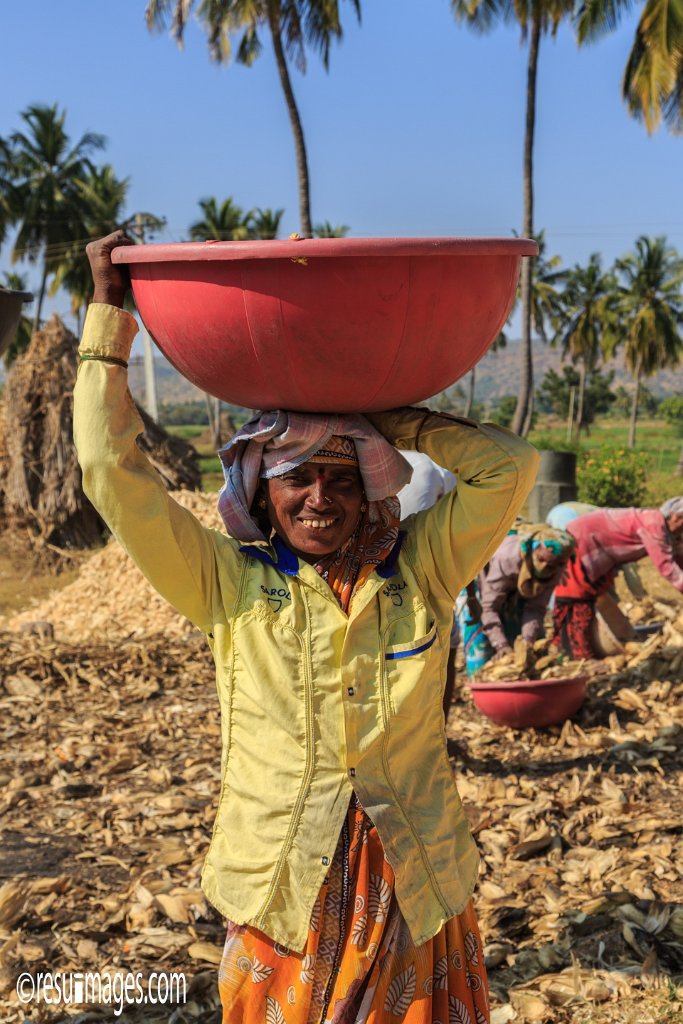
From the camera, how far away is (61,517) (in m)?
14.2

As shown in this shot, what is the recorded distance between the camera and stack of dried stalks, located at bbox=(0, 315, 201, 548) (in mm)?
14125

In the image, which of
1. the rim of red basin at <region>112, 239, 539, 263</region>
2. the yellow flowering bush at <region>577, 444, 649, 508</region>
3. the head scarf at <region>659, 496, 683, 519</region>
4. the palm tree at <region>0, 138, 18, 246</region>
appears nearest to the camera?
the rim of red basin at <region>112, 239, 539, 263</region>

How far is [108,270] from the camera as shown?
203 cm

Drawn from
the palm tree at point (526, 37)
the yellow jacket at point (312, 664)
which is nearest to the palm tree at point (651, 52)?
the palm tree at point (526, 37)

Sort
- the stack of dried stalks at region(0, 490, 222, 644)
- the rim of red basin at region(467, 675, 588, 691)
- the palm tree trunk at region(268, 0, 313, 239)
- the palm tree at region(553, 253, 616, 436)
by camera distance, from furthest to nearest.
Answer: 1. the palm tree at region(553, 253, 616, 436)
2. the palm tree trunk at region(268, 0, 313, 239)
3. the stack of dried stalks at region(0, 490, 222, 644)
4. the rim of red basin at region(467, 675, 588, 691)

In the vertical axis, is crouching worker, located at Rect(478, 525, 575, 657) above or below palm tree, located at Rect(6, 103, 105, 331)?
below

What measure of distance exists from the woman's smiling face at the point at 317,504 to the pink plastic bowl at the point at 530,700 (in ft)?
11.3

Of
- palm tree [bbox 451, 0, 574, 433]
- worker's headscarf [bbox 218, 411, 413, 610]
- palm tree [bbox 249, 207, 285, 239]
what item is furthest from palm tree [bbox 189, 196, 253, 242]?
worker's headscarf [bbox 218, 411, 413, 610]

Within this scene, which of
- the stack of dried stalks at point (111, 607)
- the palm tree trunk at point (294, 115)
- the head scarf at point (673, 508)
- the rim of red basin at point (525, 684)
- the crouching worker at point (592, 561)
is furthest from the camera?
the palm tree trunk at point (294, 115)

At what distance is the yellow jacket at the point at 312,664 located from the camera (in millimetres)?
2023

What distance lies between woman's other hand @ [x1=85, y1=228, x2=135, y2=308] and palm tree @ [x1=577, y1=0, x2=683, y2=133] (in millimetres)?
16243

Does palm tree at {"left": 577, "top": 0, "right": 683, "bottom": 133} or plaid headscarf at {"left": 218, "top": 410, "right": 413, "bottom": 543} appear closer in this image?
plaid headscarf at {"left": 218, "top": 410, "right": 413, "bottom": 543}

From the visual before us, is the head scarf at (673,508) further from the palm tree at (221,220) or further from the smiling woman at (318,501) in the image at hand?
the palm tree at (221,220)

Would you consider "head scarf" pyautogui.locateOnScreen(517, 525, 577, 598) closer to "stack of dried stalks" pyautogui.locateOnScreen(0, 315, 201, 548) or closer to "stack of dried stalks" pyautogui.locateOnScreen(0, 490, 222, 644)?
"stack of dried stalks" pyautogui.locateOnScreen(0, 490, 222, 644)
